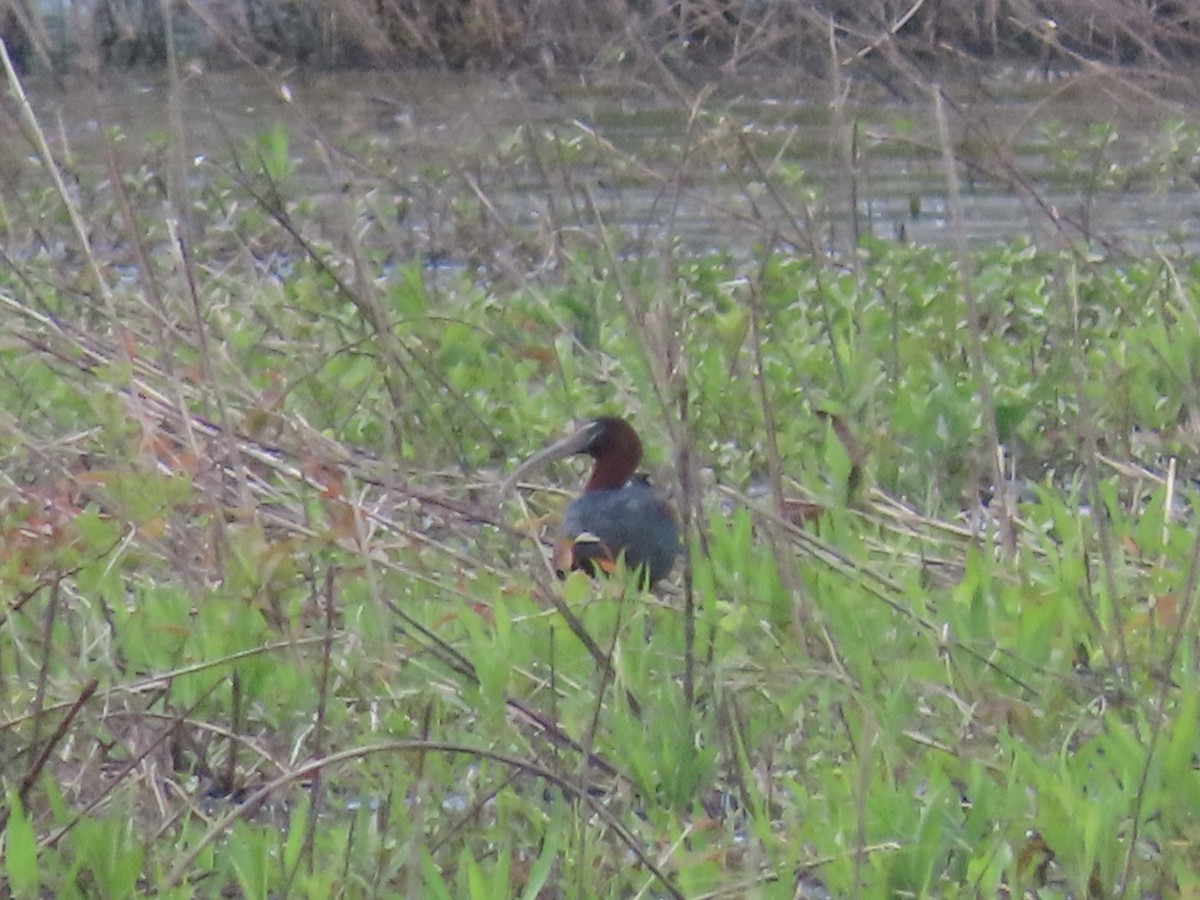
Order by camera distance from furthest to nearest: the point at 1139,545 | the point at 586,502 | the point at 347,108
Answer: the point at 347,108
the point at 586,502
the point at 1139,545

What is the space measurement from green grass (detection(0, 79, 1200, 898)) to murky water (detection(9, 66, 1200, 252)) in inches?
41.9

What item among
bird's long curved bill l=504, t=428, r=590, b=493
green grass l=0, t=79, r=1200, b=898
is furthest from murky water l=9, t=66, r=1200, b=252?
green grass l=0, t=79, r=1200, b=898

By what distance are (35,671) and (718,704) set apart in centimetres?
104

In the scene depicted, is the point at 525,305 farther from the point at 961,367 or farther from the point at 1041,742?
the point at 1041,742

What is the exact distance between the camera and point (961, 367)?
18.2 feet

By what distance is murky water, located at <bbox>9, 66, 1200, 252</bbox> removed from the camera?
7.12 metres

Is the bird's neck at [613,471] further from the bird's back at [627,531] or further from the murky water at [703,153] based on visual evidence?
the murky water at [703,153]

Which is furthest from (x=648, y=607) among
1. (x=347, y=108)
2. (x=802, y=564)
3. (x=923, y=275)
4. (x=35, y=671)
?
(x=347, y=108)

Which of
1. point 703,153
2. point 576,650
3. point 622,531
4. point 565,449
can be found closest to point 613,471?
point 565,449

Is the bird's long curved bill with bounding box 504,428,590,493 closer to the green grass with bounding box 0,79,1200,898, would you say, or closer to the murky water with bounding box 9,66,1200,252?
the green grass with bounding box 0,79,1200,898

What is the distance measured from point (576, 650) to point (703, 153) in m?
3.89

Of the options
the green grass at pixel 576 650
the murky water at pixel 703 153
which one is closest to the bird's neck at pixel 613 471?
the green grass at pixel 576 650

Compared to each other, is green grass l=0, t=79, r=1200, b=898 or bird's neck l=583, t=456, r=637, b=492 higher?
green grass l=0, t=79, r=1200, b=898

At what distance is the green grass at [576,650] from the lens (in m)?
2.58
